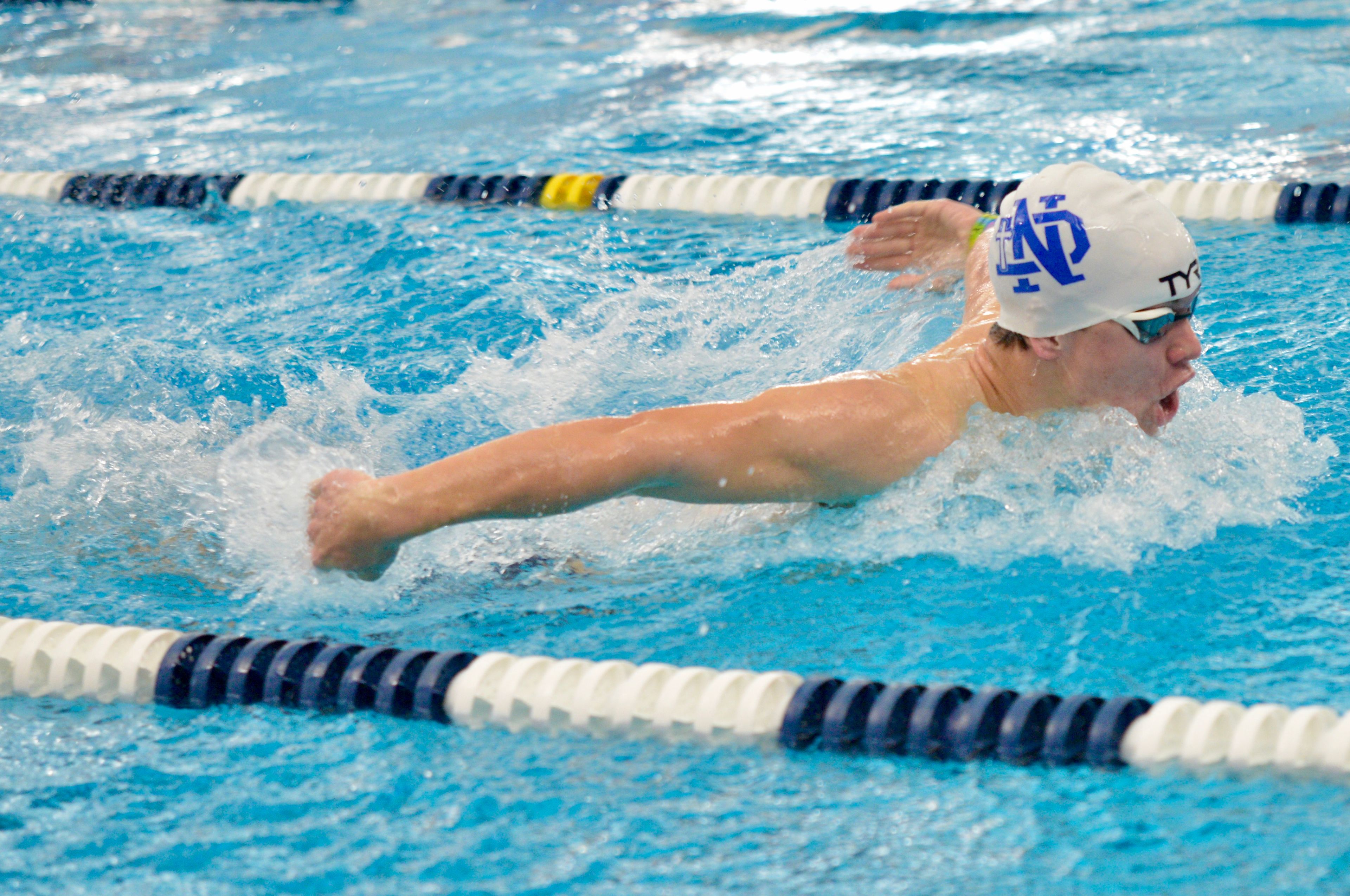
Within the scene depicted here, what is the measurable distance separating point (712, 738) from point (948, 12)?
6.68 m

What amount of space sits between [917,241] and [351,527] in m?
1.98

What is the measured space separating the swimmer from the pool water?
96mm

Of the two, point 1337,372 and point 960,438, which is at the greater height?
point 960,438

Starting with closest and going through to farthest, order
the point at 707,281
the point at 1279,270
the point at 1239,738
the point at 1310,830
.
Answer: the point at 1310,830
the point at 1239,738
the point at 1279,270
the point at 707,281

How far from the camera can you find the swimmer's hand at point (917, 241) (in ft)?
11.7

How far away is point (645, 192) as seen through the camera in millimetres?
5125

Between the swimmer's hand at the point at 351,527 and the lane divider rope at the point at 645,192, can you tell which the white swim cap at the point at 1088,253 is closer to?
the swimmer's hand at the point at 351,527

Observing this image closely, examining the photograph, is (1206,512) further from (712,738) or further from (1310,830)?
(712,738)

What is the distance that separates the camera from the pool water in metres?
1.89

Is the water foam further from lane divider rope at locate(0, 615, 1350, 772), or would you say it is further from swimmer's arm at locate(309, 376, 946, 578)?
lane divider rope at locate(0, 615, 1350, 772)

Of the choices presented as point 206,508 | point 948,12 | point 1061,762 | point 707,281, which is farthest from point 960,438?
point 948,12

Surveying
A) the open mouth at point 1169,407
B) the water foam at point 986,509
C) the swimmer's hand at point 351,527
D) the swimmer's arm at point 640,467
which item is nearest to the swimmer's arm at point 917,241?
the water foam at point 986,509

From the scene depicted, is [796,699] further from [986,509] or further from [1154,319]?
[1154,319]

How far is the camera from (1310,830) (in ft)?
5.71
